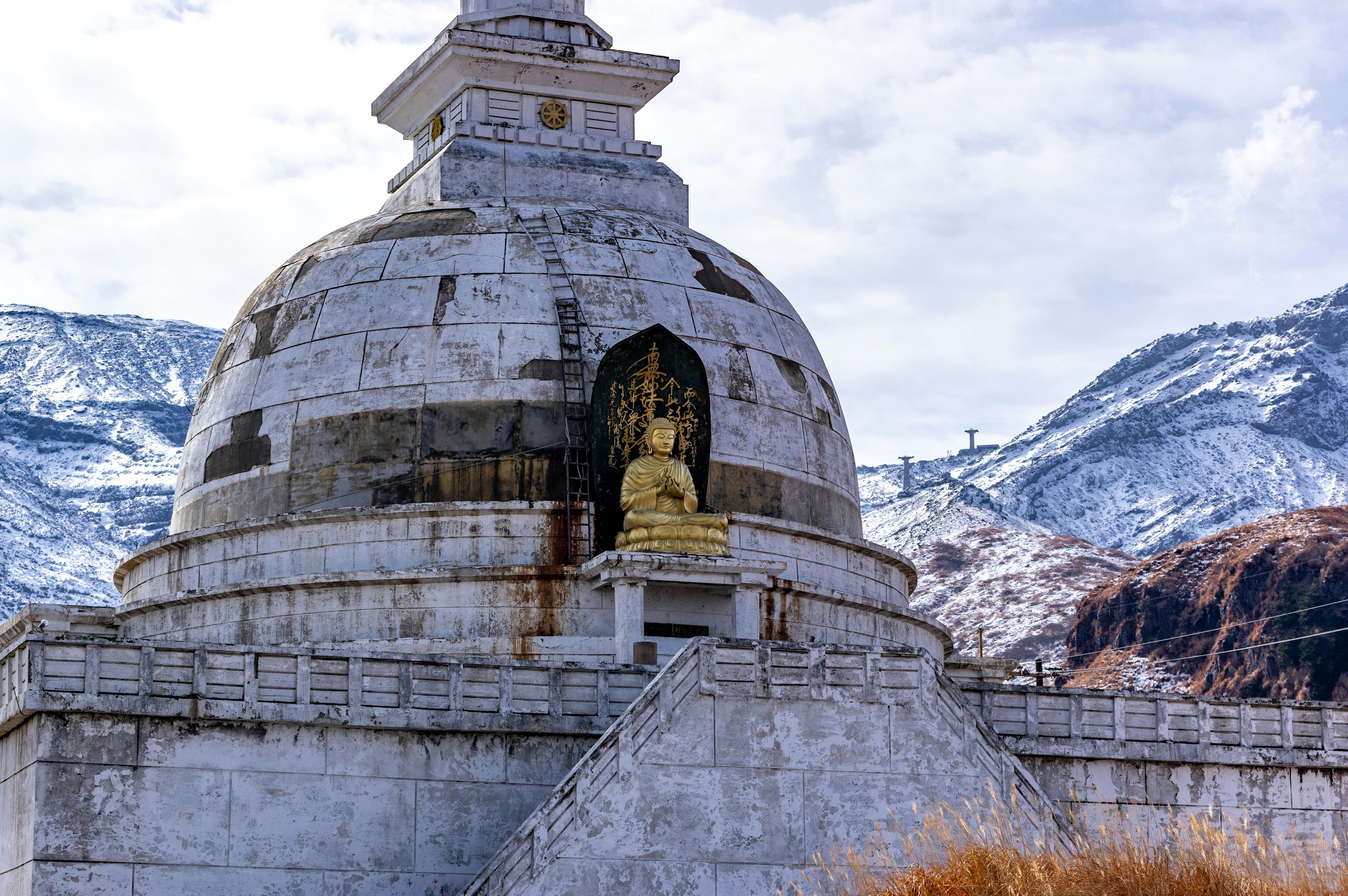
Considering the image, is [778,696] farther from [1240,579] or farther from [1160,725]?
[1240,579]

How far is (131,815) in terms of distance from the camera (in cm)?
2747

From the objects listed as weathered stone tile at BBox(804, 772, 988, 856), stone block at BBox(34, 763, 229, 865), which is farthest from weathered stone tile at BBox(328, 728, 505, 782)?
weathered stone tile at BBox(804, 772, 988, 856)

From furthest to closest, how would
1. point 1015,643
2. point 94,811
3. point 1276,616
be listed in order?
point 1015,643 → point 1276,616 → point 94,811

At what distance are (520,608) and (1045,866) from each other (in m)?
12.9

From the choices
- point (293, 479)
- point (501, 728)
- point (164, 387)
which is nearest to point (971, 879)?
point (501, 728)

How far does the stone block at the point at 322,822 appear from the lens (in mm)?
28047

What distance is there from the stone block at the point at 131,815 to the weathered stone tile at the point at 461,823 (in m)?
2.75

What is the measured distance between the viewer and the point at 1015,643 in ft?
336

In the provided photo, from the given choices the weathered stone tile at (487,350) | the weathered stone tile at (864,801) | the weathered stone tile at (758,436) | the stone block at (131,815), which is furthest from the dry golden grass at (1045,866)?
the weathered stone tile at (487,350)

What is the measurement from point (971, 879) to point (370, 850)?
370 inches

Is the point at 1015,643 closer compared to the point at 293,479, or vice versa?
the point at 293,479

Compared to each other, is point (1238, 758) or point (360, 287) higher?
point (360, 287)

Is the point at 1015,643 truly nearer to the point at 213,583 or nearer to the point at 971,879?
the point at 213,583

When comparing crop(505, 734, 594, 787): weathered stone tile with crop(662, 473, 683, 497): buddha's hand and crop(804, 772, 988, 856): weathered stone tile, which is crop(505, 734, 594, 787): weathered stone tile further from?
crop(662, 473, 683, 497): buddha's hand
